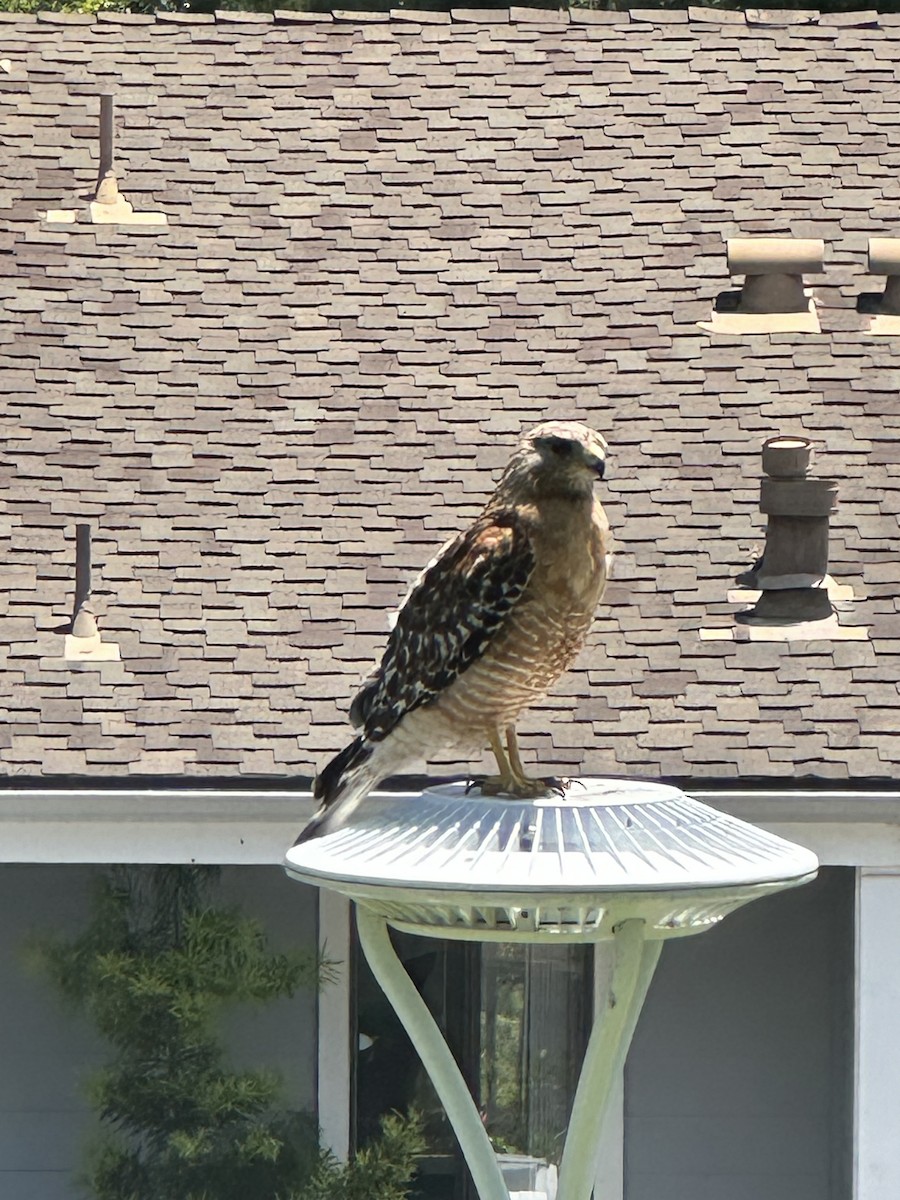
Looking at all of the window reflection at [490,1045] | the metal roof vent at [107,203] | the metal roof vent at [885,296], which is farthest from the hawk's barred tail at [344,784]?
the metal roof vent at [107,203]

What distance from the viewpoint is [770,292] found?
9242 millimetres

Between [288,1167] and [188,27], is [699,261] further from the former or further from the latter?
[288,1167]

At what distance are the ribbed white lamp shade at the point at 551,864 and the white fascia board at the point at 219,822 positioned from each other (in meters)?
2.31

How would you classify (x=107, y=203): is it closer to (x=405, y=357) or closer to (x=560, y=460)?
(x=405, y=357)

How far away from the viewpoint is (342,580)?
802 centimetres

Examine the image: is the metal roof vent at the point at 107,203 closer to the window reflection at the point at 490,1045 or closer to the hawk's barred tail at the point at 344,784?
the window reflection at the point at 490,1045

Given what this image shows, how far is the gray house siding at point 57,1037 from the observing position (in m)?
8.40

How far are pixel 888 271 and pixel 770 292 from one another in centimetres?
56

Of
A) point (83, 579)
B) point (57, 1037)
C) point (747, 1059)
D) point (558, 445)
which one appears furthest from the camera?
point (747, 1059)

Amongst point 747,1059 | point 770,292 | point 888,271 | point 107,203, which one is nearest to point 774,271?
point 770,292

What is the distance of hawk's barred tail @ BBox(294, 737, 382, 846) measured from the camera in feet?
17.4

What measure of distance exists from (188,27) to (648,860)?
25.5ft

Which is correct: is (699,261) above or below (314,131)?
below

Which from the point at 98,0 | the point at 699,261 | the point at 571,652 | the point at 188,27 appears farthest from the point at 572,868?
the point at 98,0
